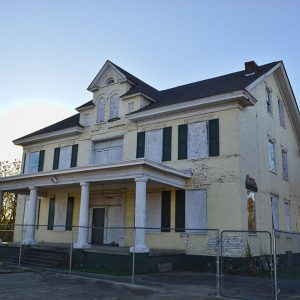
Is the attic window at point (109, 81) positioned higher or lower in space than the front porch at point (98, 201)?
higher

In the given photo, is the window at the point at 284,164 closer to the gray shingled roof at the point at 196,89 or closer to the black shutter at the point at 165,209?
the gray shingled roof at the point at 196,89

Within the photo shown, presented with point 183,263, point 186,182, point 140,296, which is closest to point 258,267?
point 183,263

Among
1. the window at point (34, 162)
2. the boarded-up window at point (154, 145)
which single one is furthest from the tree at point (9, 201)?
the boarded-up window at point (154, 145)

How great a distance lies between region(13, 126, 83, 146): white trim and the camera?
21.7 metres

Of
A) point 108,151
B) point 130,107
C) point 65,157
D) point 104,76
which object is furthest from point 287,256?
point 104,76

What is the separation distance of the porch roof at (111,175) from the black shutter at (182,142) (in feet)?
3.70

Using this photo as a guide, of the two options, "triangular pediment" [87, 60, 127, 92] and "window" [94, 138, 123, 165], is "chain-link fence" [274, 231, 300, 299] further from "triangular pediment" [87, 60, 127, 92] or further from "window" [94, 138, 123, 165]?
"triangular pediment" [87, 60, 127, 92]

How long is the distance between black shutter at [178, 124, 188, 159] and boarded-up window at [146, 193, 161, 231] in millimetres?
2223

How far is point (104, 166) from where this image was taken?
15.6 meters

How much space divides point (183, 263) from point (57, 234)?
8.53 m

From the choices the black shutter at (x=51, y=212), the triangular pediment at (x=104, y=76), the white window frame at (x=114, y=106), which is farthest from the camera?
the black shutter at (x=51, y=212)

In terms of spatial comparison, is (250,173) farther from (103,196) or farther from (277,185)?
(103,196)

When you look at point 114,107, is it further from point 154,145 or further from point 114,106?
point 154,145

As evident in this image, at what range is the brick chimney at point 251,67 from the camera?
65.7 feet
